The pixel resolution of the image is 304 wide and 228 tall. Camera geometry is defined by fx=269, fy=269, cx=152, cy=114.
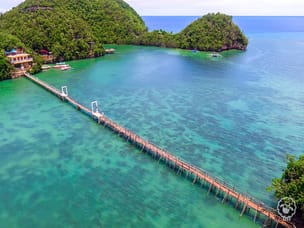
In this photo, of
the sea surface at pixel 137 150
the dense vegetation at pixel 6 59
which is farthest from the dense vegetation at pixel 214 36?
the dense vegetation at pixel 6 59

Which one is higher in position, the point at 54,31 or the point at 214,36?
the point at 54,31

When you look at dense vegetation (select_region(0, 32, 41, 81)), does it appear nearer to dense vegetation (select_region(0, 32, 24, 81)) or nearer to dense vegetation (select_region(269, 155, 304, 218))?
dense vegetation (select_region(0, 32, 24, 81))

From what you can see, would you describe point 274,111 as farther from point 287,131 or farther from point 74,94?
point 74,94

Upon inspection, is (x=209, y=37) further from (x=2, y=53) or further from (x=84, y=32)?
(x=2, y=53)

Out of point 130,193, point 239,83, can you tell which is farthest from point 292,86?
point 130,193

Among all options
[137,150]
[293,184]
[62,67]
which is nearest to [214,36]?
[62,67]

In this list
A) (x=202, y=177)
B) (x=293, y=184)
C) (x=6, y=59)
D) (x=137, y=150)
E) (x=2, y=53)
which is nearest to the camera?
(x=293, y=184)
